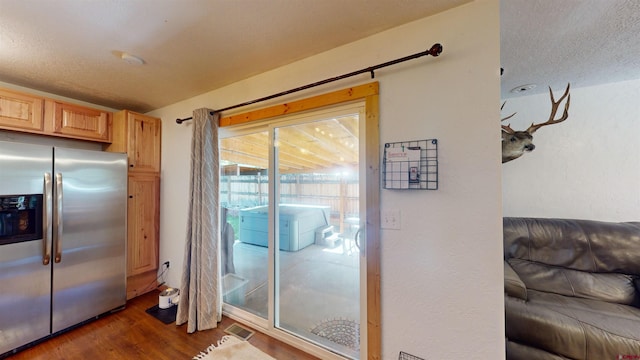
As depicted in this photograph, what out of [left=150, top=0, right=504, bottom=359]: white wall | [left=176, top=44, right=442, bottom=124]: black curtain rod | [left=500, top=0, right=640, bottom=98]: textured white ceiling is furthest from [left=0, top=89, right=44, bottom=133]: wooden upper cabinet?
[left=500, top=0, right=640, bottom=98]: textured white ceiling

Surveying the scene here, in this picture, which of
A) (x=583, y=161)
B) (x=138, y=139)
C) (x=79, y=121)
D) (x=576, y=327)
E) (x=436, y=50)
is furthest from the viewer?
(x=138, y=139)

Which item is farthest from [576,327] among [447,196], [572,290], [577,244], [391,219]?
[391,219]

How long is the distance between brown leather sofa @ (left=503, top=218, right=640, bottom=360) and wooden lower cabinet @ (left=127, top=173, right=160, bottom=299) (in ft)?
12.2

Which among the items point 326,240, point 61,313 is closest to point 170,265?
point 61,313

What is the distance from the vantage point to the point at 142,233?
8.77 feet

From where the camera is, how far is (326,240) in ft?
6.75

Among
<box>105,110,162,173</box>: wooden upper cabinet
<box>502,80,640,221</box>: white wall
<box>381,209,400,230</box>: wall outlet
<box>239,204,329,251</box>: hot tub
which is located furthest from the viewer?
<box>105,110,162,173</box>: wooden upper cabinet

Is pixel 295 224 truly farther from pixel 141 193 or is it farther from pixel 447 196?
pixel 141 193

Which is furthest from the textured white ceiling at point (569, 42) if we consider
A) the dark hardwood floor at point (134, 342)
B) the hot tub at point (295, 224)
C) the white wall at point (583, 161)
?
the dark hardwood floor at point (134, 342)

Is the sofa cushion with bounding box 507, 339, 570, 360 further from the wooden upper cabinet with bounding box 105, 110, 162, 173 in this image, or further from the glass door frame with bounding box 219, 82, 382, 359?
the wooden upper cabinet with bounding box 105, 110, 162, 173

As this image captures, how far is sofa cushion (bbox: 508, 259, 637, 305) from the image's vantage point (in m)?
1.71

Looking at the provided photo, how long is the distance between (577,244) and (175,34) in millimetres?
3710

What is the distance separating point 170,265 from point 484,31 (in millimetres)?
3779

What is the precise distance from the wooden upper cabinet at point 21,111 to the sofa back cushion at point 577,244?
477 cm
